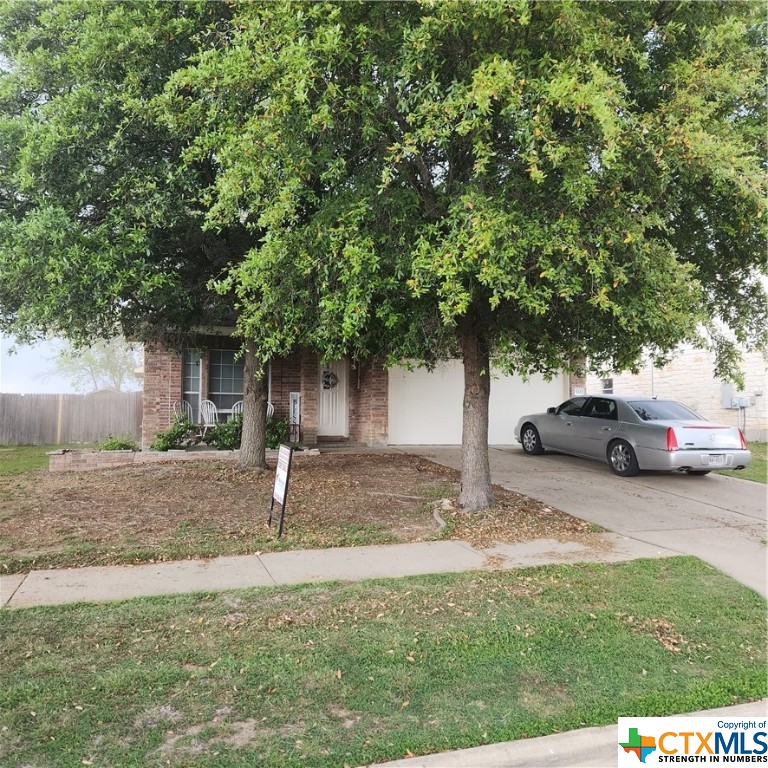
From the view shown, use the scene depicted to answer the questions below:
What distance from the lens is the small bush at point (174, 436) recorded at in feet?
40.5

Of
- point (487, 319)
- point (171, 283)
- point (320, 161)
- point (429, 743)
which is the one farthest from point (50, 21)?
point (429, 743)

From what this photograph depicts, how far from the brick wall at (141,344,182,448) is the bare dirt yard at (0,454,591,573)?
274 centimetres

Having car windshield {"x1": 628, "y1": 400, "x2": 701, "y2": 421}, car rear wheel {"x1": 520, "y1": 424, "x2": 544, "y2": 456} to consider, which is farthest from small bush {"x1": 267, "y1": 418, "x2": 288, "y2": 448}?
car windshield {"x1": 628, "y1": 400, "x2": 701, "y2": 421}

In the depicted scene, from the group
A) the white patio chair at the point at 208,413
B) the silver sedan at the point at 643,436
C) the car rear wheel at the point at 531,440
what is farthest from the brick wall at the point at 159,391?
the silver sedan at the point at 643,436

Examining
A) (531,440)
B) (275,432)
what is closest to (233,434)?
(275,432)

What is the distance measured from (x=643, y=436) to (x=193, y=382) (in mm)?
9412

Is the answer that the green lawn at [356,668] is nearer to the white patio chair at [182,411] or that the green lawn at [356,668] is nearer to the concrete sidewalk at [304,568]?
the concrete sidewalk at [304,568]

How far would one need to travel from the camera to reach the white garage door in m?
15.1

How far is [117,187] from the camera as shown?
7.25 m

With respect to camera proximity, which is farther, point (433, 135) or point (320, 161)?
point (320, 161)

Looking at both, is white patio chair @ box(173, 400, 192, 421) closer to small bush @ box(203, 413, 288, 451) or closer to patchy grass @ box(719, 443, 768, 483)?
small bush @ box(203, 413, 288, 451)

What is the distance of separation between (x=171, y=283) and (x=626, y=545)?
6.11 meters

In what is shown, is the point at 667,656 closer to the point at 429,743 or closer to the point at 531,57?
the point at 429,743

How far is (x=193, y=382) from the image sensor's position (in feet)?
46.1
